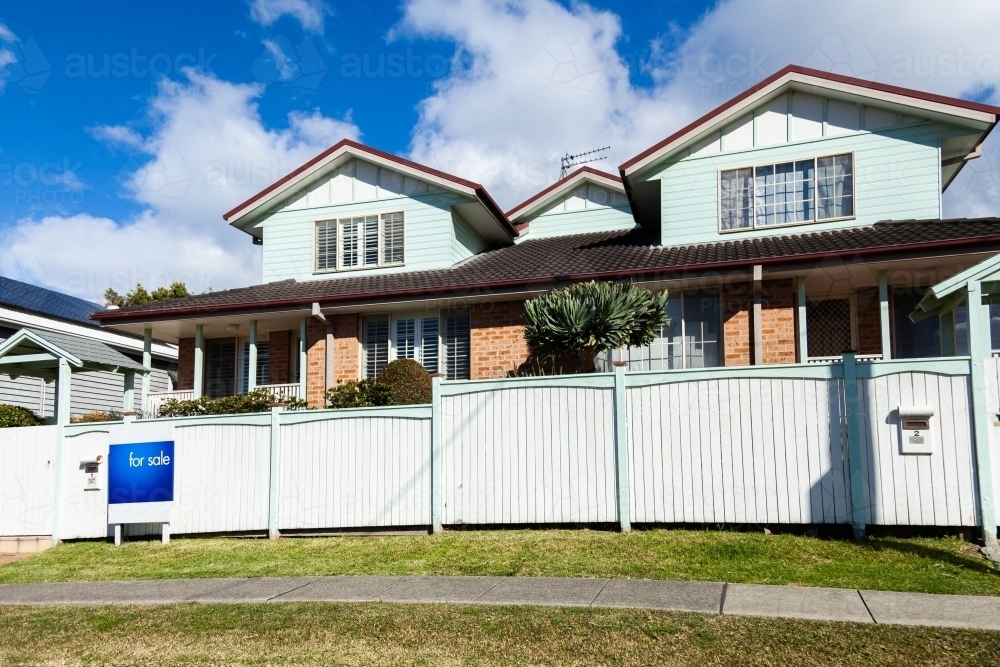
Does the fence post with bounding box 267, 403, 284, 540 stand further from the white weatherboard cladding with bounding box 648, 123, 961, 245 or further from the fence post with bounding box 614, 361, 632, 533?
the white weatherboard cladding with bounding box 648, 123, 961, 245

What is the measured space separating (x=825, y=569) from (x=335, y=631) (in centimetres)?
450

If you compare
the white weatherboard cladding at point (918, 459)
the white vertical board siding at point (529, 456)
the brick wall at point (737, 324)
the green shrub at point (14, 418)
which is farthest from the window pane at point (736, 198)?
the green shrub at point (14, 418)

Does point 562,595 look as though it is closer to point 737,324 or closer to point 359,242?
point 737,324

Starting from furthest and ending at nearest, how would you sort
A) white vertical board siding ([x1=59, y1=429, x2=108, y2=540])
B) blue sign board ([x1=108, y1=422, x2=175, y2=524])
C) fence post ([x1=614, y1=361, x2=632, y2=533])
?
white vertical board siding ([x1=59, y1=429, x2=108, y2=540]) < blue sign board ([x1=108, y1=422, x2=175, y2=524]) < fence post ([x1=614, y1=361, x2=632, y2=533])

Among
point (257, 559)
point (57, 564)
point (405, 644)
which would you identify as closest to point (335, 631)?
point (405, 644)

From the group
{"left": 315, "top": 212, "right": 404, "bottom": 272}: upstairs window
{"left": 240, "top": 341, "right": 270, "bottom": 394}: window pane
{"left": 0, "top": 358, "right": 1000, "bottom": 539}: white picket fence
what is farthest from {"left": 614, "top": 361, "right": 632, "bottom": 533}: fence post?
{"left": 240, "top": 341, "right": 270, "bottom": 394}: window pane

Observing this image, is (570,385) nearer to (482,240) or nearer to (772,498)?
(772,498)

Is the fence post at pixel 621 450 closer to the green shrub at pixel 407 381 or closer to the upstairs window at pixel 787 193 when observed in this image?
the green shrub at pixel 407 381

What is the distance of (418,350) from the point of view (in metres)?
18.6

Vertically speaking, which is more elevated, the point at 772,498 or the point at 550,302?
the point at 550,302

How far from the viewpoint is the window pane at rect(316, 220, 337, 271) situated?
20422 mm

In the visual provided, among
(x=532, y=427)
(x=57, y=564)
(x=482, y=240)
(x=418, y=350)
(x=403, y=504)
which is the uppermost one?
(x=482, y=240)

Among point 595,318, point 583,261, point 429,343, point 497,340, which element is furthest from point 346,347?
point 595,318

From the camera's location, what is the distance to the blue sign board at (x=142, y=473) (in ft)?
39.5
